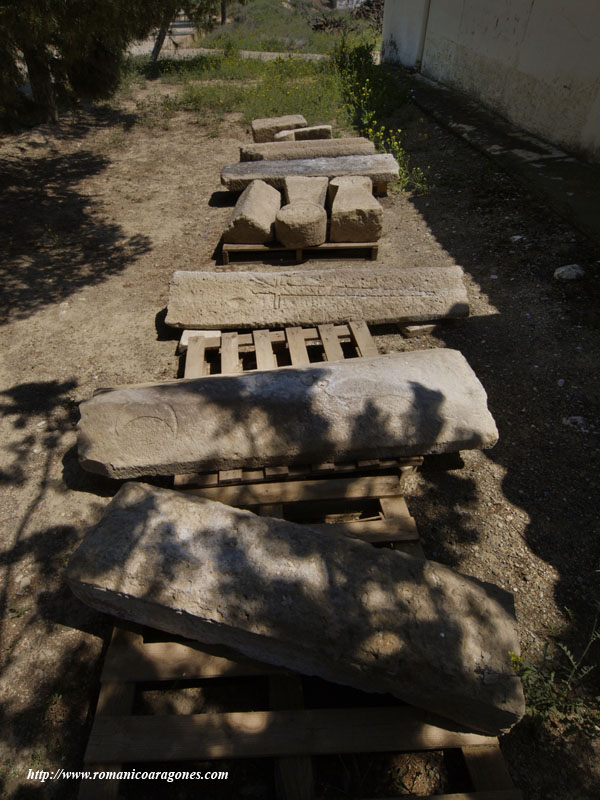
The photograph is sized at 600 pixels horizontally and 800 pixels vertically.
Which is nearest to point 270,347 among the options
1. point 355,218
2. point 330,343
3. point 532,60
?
point 330,343

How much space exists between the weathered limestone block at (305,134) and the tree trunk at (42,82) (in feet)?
13.4

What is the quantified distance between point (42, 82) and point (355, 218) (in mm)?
7511

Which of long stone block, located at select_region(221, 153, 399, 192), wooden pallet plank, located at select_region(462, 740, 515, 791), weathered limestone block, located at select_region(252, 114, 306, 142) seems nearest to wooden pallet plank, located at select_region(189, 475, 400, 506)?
wooden pallet plank, located at select_region(462, 740, 515, 791)

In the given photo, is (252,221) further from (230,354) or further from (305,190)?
(230,354)

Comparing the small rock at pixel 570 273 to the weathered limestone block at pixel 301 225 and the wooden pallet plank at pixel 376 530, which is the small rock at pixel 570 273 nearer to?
the weathered limestone block at pixel 301 225

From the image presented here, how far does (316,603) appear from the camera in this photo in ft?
6.60

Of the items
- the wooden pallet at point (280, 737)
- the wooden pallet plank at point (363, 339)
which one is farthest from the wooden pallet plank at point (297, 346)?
the wooden pallet at point (280, 737)

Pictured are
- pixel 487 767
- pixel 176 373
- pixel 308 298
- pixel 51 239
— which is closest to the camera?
pixel 487 767

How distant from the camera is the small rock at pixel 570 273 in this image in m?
4.88

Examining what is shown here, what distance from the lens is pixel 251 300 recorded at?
428 centimetres

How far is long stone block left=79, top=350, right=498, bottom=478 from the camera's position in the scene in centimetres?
290

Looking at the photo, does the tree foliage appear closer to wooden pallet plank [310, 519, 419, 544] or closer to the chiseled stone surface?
the chiseled stone surface

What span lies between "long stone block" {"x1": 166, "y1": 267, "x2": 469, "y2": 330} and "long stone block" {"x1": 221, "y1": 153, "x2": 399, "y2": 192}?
2752mm

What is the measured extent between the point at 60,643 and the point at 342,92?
11783 mm
